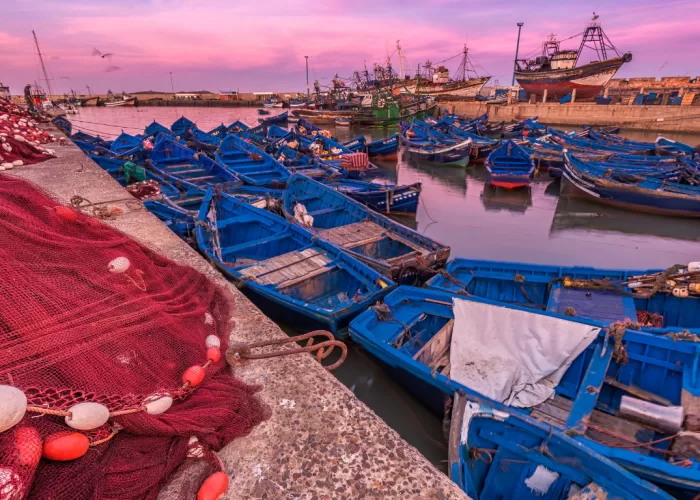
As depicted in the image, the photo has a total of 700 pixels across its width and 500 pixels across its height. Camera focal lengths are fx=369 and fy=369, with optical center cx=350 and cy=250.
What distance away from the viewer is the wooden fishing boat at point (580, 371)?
4.10 meters

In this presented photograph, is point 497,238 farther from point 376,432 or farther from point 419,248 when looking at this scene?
point 376,432

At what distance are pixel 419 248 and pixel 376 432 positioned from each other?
6262 millimetres

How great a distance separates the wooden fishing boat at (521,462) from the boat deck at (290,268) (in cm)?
378

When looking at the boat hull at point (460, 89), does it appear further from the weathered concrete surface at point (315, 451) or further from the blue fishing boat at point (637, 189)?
the weathered concrete surface at point (315, 451)

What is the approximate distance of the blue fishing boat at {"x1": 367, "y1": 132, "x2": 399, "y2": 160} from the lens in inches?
904

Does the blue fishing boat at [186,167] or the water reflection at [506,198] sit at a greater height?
the blue fishing boat at [186,167]

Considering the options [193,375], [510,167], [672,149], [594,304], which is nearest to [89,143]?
[510,167]

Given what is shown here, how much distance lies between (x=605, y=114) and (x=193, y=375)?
154ft

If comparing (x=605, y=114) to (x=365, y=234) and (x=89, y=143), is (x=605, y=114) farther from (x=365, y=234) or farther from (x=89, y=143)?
(x=89, y=143)

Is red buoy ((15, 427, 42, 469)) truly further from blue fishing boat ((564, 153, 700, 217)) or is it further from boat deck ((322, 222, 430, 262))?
blue fishing boat ((564, 153, 700, 217))

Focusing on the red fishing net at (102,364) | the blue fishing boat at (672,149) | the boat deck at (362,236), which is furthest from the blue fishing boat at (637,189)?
the red fishing net at (102,364)

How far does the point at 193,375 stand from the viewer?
8.11 feet

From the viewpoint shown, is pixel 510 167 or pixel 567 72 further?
pixel 567 72

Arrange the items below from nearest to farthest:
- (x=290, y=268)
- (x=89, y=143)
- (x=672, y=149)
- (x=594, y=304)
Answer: (x=594, y=304) < (x=290, y=268) < (x=89, y=143) < (x=672, y=149)
